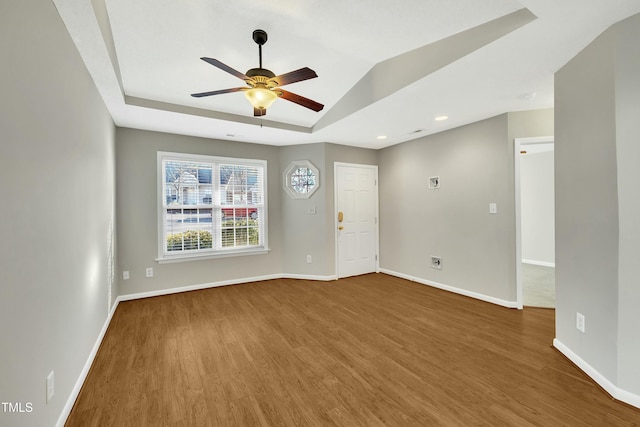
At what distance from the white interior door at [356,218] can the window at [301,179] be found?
413 mm

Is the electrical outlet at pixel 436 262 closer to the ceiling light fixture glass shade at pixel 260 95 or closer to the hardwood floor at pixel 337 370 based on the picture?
the hardwood floor at pixel 337 370

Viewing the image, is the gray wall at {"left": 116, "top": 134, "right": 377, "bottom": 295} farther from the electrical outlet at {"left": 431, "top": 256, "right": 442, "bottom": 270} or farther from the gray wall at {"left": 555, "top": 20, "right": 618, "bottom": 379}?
the gray wall at {"left": 555, "top": 20, "right": 618, "bottom": 379}

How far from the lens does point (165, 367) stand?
211 cm

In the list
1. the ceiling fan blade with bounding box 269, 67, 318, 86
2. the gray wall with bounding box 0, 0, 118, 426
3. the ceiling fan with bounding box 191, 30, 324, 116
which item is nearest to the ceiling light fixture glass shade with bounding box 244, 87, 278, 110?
the ceiling fan with bounding box 191, 30, 324, 116

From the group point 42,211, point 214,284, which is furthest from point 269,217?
point 42,211

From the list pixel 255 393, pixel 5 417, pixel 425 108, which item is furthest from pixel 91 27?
pixel 425 108

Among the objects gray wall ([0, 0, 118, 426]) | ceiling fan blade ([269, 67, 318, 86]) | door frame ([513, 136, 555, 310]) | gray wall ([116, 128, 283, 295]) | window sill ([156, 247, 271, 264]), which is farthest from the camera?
window sill ([156, 247, 271, 264])

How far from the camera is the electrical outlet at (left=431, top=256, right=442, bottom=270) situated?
4059 millimetres

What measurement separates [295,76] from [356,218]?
336 centimetres

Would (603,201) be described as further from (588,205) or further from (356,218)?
(356,218)

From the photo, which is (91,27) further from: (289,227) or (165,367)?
(289,227)

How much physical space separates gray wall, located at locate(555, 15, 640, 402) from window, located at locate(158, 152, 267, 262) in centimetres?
395

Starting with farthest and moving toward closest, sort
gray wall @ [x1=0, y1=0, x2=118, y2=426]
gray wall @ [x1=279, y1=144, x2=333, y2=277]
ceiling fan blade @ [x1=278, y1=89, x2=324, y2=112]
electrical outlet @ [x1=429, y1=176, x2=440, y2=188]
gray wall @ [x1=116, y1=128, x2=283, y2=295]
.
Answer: gray wall @ [x1=279, y1=144, x2=333, y2=277], electrical outlet @ [x1=429, y1=176, x2=440, y2=188], gray wall @ [x1=116, y1=128, x2=283, y2=295], ceiling fan blade @ [x1=278, y1=89, x2=324, y2=112], gray wall @ [x1=0, y1=0, x2=118, y2=426]

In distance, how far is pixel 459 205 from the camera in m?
3.78
